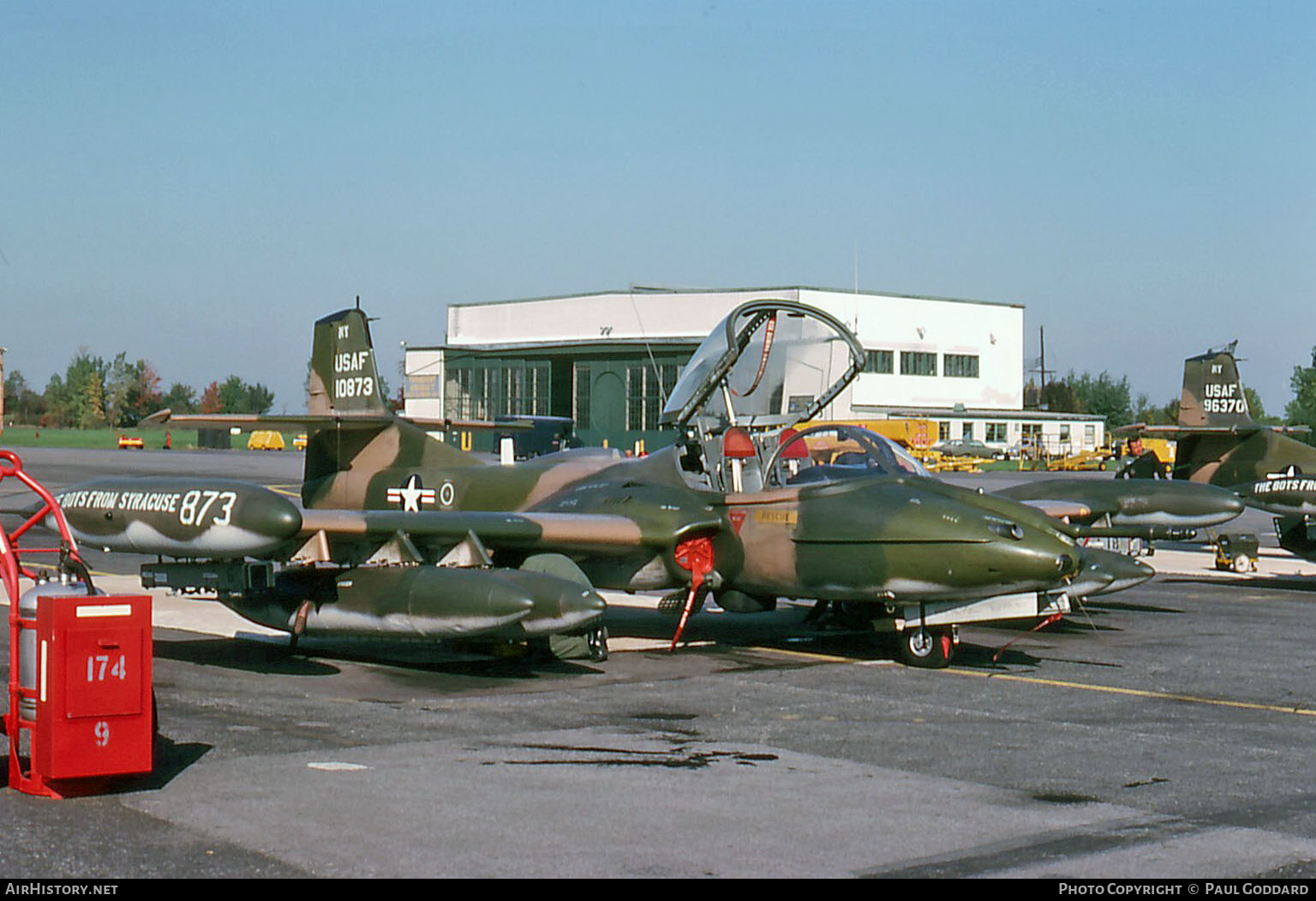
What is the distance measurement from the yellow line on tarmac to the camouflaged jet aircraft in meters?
11.2

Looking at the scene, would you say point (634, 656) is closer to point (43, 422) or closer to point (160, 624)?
point (160, 624)

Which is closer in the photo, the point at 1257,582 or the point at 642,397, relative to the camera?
the point at 1257,582

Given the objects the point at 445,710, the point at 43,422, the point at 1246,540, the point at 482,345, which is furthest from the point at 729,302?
the point at 43,422

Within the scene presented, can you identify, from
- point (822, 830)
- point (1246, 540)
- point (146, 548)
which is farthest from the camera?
point (1246, 540)

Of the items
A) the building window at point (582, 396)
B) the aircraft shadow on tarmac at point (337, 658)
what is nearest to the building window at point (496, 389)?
the building window at point (582, 396)

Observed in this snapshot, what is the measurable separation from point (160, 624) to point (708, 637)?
588cm

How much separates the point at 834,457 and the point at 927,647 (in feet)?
6.80

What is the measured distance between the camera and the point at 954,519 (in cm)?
1178

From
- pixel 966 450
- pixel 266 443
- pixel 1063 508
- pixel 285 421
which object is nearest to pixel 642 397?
pixel 966 450

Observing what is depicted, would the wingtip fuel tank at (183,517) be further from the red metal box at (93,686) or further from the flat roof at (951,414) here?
the flat roof at (951,414)

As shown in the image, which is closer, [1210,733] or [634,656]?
[1210,733]

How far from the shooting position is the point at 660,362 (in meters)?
72.3

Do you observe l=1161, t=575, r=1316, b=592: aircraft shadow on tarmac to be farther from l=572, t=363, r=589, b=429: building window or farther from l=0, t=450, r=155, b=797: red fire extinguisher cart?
l=572, t=363, r=589, b=429: building window

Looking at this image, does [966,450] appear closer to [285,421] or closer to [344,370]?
[344,370]
